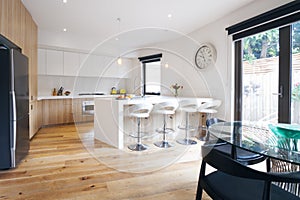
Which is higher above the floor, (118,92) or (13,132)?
(118,92)

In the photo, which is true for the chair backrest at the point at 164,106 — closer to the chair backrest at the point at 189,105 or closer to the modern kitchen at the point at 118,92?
the modern kitchen at the point at 118,92

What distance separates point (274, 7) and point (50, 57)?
5223mm

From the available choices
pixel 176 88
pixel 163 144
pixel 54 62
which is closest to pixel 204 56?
pixel 176 88

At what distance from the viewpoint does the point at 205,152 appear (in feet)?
4.34

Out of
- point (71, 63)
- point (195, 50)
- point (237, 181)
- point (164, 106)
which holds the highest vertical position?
point (195, 50)

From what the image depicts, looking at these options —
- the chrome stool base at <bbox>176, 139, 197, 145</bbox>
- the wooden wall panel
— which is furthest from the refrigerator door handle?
the chrome stool base at <bbox>176, 139, 197, 145</bbox>

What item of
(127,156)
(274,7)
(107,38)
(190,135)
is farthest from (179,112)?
(107,38)

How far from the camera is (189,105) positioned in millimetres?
3959

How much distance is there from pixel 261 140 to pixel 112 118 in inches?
101

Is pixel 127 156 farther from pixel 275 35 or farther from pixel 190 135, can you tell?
pixel 275 35

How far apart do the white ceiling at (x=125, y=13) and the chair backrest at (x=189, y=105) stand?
1.67 meters

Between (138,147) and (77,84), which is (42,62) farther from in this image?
(138,147)

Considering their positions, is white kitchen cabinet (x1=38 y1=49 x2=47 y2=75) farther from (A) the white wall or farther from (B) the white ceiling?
(B) the white ceiling

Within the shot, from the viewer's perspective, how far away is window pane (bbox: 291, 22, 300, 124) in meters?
2.81
